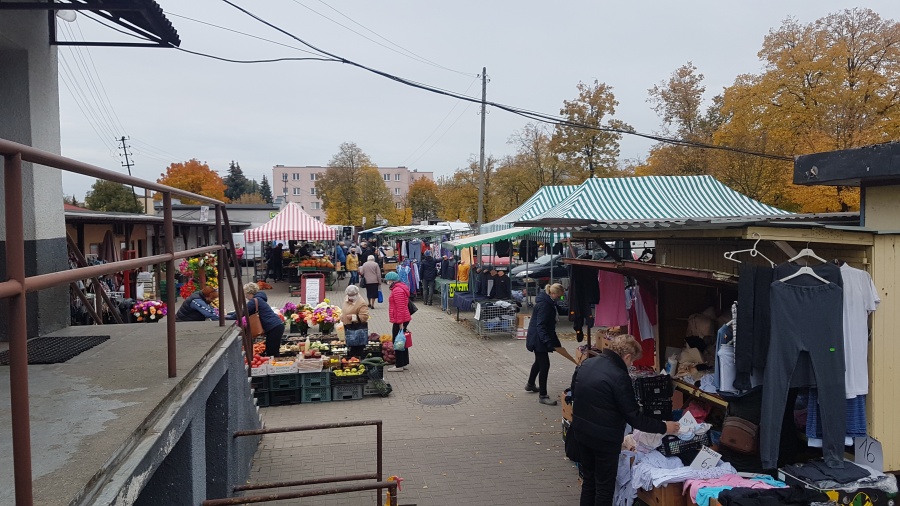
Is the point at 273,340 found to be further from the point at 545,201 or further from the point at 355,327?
the point at 545,201

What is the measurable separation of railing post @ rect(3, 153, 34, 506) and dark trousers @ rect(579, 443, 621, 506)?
4.36 m

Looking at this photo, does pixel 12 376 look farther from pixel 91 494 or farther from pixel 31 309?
pixel 31 309

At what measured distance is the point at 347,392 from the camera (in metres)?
9.84

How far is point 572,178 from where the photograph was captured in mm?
29094

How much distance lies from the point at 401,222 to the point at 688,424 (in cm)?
5366

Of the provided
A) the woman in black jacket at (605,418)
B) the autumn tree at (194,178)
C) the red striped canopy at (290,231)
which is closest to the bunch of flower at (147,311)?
the woman in black jacket at (605,418)

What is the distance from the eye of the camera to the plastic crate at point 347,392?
9797 mm

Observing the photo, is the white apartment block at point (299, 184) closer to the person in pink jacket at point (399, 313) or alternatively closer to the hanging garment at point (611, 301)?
the person in pink jacket at point (399, 313)

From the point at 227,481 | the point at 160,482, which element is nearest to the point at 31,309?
the point at 227,481

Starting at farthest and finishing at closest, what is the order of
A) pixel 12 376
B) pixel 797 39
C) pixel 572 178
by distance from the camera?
pixel 572 178
pixel 797 39
pixel 12 376

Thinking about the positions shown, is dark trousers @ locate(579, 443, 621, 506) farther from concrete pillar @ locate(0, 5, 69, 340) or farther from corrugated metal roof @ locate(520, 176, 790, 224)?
corrugated metal roof @ locate(520, 176, 790, 224)

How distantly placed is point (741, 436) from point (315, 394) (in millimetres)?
6494

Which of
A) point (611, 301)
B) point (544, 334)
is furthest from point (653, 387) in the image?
point (544, 334)

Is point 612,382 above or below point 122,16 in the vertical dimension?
below
